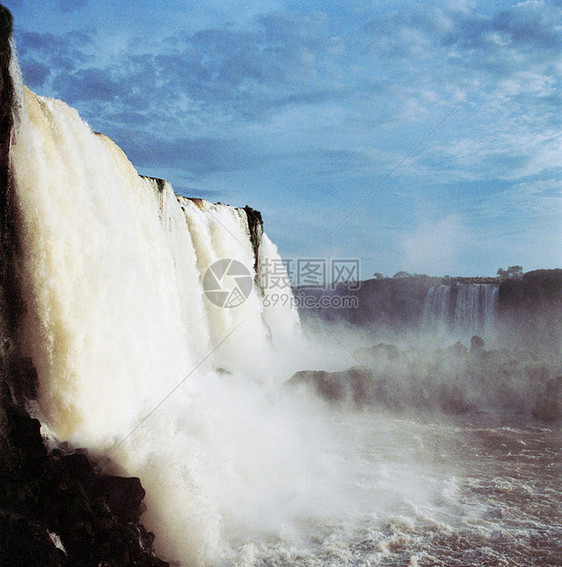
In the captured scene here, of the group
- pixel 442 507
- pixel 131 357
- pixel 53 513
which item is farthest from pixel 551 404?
pixel 53 513

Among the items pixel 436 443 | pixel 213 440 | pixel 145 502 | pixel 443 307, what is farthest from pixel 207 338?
pixel 443 307

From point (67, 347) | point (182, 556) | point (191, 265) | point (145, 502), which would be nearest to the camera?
point (182, 556)

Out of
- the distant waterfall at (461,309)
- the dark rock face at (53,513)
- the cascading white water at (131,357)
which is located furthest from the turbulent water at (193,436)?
the distant waterfall at (461,309)

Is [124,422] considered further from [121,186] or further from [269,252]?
[269,252]

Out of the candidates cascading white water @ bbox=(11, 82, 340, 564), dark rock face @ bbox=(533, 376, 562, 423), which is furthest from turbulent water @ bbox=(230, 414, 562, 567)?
dark rock face @ bbox=(533, 376, 562, 423)

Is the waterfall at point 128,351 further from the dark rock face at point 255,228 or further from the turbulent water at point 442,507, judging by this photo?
the dark rock face at point 255,228

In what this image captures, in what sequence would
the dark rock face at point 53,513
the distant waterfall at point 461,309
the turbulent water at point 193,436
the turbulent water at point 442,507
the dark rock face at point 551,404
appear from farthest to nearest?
the distant waterfall at point 461,309
the dark rock face at point 551,404
the turbulent water at point 193,436
the turbulent water at point 442,507
the dark rock face at point 53,513

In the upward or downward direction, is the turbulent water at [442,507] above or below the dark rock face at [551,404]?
below
